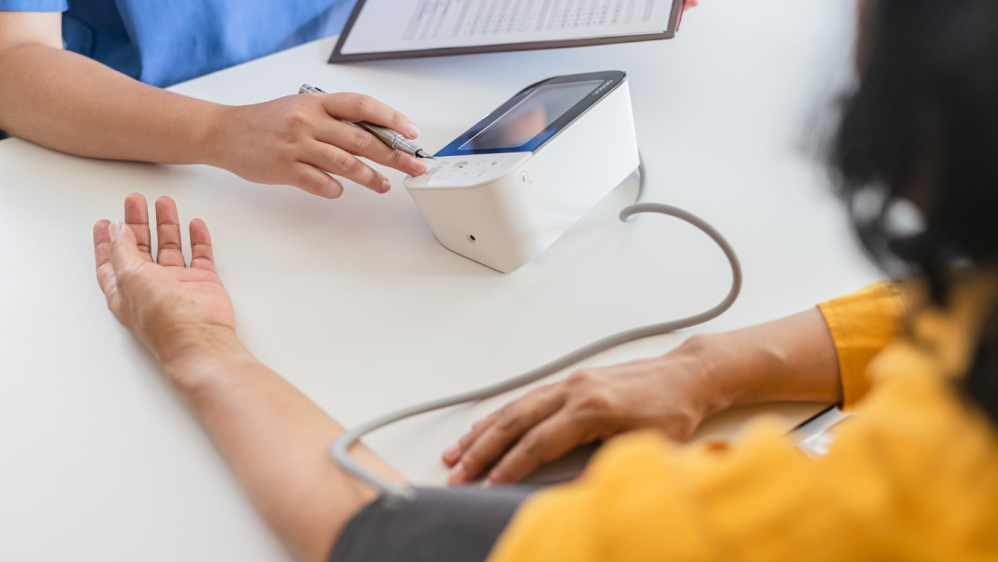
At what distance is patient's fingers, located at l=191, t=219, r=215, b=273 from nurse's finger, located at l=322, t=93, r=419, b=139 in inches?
7.4

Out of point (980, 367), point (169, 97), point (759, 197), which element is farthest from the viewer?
point (169, 97)

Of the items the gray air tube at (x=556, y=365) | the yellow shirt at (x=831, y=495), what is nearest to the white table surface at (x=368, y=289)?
the gray air tube at (x=556, y=365)

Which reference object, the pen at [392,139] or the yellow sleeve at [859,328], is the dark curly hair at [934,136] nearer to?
the yellow sleeve at [859,328]

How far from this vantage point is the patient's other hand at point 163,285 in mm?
560

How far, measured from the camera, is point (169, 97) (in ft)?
2.57

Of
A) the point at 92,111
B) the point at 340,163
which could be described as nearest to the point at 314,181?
the point at 340,163

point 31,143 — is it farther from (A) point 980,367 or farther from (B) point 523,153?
(A) point 980,367

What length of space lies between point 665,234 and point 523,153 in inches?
6.7

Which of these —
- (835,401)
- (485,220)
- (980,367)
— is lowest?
(835,401)

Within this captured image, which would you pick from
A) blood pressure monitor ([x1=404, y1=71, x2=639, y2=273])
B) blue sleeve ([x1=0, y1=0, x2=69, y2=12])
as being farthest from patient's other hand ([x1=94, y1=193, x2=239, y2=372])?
blue sleeve ([x1=0, y1=0, x2=69, y2=12])

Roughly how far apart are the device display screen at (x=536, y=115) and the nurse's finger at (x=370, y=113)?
52 mm

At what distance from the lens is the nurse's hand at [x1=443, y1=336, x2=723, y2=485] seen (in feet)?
1.49

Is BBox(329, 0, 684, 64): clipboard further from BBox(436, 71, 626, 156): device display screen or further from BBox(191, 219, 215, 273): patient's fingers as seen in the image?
BBox(191, 219, 215, 273): patient's fingers

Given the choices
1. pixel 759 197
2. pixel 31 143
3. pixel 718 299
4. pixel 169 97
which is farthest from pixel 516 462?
pixel 31 143
